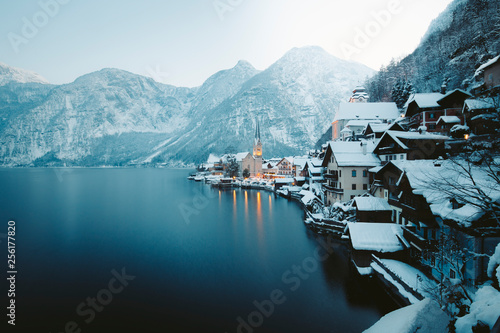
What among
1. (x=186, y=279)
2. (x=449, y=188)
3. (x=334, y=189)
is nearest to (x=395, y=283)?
(x=449, y=188)

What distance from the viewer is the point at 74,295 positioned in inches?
684

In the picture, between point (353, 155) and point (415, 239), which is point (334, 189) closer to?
point (353, 155)

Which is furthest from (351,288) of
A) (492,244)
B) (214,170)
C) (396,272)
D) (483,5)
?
(214,170)

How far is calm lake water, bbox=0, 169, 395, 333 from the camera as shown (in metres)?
14.5

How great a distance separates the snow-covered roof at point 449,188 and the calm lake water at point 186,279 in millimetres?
6502

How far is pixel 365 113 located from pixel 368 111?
81 centimetres

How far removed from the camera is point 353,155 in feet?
107

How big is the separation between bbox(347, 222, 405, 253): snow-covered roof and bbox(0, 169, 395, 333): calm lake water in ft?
8.03

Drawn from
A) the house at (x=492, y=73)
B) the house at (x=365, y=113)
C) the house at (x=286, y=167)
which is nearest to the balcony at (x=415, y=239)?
the house at (x=492, y=73)

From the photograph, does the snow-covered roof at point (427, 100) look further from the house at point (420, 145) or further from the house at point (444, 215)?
the house at point (444, 215)

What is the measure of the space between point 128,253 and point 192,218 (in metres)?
16.2

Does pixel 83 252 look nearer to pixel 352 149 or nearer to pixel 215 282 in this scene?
pixel 215 282

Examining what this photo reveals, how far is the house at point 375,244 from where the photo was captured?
57.9ft

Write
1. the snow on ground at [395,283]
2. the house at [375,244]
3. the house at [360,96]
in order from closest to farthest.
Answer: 1. the snow on ground at [395,283]
2. the house at [375,244]
3. the house at [360,96]
